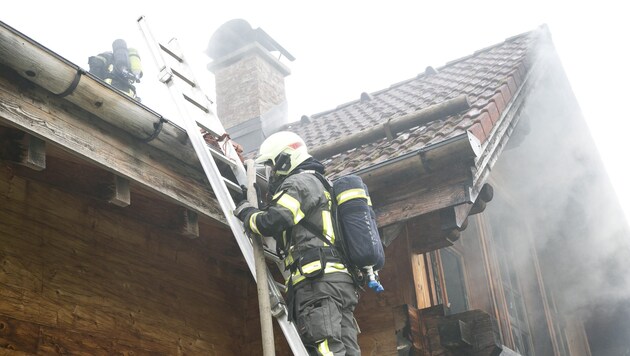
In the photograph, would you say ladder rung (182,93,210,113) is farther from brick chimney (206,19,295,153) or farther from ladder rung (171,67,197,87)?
brick chimney (206,19,295,153)

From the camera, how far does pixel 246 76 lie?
426 inches

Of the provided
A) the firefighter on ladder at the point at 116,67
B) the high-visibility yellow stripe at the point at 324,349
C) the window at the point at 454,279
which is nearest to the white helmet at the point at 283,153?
the high-visibility yellow stripe at the point at 324,349

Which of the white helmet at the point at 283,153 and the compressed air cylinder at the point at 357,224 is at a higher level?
the white helmet at the point at 283,153

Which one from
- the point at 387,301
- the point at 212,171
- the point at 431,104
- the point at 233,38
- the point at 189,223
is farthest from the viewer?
the point at 233,38

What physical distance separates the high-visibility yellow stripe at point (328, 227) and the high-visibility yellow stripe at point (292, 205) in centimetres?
16

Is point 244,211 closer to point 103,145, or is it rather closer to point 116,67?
point 103,145

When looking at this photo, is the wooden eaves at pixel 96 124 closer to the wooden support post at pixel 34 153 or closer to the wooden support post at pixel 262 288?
the wooden support post at pixel 34 153

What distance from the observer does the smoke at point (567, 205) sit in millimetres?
8633

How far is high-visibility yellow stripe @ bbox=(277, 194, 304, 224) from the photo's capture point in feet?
11.6

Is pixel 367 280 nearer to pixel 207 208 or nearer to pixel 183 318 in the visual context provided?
pixel 207 208

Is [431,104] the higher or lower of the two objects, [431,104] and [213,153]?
the higher

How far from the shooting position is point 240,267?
16.6ft

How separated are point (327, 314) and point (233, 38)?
819cm

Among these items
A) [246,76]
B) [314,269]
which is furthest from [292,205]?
[246,76]
